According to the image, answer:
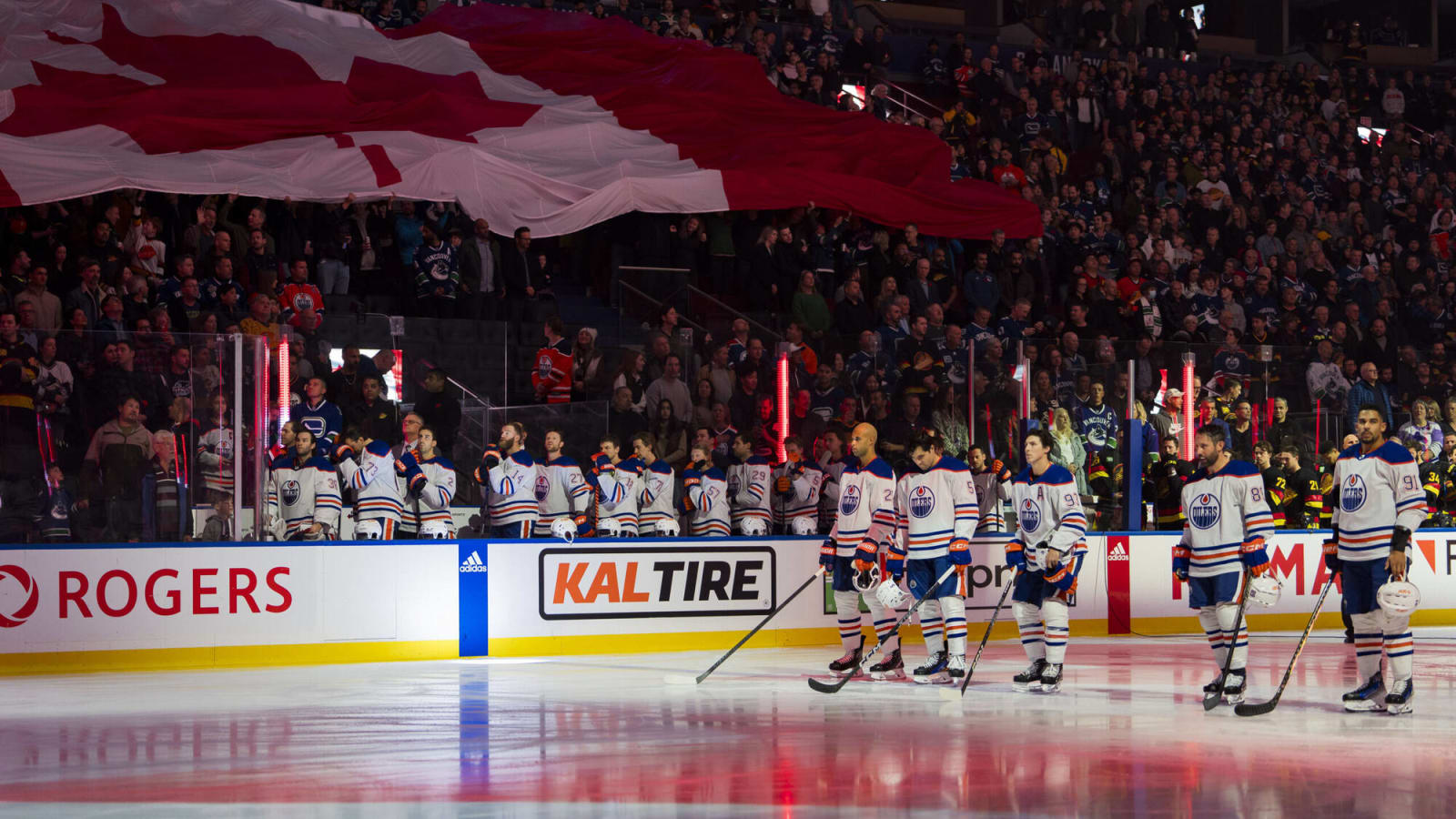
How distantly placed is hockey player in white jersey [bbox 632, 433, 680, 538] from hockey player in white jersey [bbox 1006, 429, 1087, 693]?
4124 mm

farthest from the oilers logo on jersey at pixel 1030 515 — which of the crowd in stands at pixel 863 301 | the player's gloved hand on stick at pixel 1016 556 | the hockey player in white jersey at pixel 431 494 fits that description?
the hockey player in white jersey at pixel 431 494

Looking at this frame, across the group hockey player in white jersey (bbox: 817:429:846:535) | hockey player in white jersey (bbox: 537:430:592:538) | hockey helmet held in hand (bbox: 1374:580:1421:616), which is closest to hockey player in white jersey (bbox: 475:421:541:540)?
hockey player in white jersey (bbox: 537:430:592:538)

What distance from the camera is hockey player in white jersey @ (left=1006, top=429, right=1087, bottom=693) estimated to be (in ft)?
35.0

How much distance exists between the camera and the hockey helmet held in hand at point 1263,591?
9.80 meters

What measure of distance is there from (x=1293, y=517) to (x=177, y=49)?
41.2 feet

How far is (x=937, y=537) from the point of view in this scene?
1127 cm

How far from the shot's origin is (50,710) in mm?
9820

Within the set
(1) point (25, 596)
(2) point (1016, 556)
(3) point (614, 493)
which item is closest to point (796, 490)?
(3) point (614, 493)

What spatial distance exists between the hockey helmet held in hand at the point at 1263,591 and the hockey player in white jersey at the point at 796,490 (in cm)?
536

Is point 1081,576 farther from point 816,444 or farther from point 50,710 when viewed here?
point 50,710

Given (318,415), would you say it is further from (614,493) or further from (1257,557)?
(1257,557)

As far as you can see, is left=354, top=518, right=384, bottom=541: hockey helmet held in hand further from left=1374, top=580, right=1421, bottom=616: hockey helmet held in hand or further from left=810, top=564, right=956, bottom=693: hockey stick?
left=1374, top=580, right=1421, bottom=616: hockey helmet held in hand

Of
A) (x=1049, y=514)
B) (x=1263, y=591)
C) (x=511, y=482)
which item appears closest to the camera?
→ (x=1263, y=591)

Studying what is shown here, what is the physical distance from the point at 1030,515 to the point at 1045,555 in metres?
0.31
